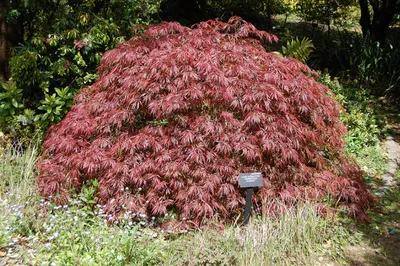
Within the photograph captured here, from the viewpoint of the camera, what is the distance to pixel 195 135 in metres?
3.59

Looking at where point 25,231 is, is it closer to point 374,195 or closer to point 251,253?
point 251,253

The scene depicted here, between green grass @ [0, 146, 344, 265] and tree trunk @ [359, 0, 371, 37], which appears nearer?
green grass @ [0, 146, 344, 265]

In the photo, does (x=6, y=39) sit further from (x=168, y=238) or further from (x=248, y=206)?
(x=248, y=206)

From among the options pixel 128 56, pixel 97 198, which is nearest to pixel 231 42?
pixel 128 56

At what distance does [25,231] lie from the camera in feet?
11.4

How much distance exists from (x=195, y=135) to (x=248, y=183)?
69 centimetres

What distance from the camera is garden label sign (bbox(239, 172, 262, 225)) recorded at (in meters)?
3.41

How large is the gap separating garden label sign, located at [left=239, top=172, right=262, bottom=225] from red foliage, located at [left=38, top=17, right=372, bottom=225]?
163mm

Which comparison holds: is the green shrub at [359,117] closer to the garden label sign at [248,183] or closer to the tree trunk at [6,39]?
the garden label sign at [248,183]

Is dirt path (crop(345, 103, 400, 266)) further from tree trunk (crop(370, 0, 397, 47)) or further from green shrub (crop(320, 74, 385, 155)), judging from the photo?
tree trunk (crop(370, 0, 397, 47))

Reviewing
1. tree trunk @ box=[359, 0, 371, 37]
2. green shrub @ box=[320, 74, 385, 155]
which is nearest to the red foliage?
green shrub @ box=[320, 74, 385, 155]

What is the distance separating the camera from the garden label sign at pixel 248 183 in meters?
3.41

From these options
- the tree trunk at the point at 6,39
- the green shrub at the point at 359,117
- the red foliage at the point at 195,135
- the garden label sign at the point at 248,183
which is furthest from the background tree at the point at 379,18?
the tree trunk at the point at 6,39

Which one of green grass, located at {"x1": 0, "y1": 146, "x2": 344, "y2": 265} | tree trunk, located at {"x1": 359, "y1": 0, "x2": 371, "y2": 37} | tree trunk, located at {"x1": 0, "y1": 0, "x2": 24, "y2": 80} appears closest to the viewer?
green grass, located at {"x1": 0, "y1": 146, "x2": 344, "y2": 265}
